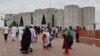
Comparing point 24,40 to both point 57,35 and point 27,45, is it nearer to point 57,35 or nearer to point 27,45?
point 27,45

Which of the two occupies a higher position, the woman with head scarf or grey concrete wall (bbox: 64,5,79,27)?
grey concrete wall (bbox: 64,5,79,27)

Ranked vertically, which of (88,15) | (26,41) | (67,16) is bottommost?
(26,41)

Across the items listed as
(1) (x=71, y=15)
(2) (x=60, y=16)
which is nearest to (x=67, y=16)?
(1) (x=71, y=15)

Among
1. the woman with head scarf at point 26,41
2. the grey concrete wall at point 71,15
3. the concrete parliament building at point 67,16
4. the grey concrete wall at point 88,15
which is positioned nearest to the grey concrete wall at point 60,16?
the concrete parliament building at point 67,16

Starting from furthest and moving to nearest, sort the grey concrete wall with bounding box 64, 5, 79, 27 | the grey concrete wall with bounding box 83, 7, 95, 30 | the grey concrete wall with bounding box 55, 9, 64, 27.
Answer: the grey concrete wall with bounding box 55, 9, 64, 27, the grey concrete wall with bounding box 83, 7, 95, 30, the grey concrete wall with bounding box 64, 5, 79, 27

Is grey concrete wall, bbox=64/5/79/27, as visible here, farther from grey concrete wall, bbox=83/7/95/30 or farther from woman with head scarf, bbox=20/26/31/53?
woman with head scarf, bbox=20/26/31/53

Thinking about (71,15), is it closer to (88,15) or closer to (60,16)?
(88,15)

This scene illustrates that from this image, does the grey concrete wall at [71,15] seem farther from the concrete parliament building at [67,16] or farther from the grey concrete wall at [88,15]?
the grey concrete wall at [88,15]

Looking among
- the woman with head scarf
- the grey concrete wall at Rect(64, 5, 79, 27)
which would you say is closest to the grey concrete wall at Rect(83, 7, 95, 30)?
the grey concrete wall at Rect(64, 5, 79, 27)

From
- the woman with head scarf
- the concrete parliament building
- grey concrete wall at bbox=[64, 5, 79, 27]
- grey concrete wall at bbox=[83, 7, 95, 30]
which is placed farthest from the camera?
grey concrete wall at bbox=[83, 7, 95, 30]

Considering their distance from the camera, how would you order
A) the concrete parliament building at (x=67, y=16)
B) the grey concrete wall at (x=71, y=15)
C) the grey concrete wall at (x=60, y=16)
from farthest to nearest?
the grey concrete wall at (x=60, y=16), the concrete parliament building at (x=67, y=16), the grey concrete wall at (x=71, y=15)

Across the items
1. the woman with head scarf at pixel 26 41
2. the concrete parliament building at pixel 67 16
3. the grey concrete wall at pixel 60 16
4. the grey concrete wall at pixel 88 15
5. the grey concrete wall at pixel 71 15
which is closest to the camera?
the woman with head scarf at pixel 26 41

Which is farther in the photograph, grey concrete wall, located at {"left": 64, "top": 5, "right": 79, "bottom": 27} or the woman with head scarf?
grey concrete wall, located at {"left": 64, "top": 5, "right": 79, "bottom": 27}

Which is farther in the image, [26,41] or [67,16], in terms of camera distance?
[67,16]
